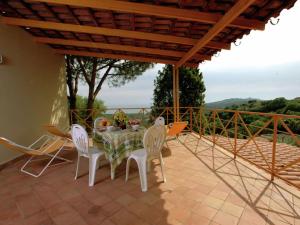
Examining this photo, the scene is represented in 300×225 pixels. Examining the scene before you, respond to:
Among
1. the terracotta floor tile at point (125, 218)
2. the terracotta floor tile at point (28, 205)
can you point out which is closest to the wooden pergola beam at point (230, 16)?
the terracotta floor tile at point (125, 218)

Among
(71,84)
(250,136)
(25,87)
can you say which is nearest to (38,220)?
(25,87)

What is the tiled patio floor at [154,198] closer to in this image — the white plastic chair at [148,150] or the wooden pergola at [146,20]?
the white plastic chair at [148,150]

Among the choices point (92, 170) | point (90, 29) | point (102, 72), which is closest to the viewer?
point (92, 170)

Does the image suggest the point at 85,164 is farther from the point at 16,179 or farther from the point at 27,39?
the point at 27,39

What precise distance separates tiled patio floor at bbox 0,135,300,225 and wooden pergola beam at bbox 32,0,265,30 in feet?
7.31

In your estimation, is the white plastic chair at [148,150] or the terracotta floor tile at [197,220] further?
the white plastic chair at [148,150]

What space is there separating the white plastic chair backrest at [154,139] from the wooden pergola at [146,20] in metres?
1.53

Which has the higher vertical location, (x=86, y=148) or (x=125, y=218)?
(x=86, y=148)

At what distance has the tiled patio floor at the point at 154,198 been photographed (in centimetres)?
196

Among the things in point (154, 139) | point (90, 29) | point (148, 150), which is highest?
point (90, 29)

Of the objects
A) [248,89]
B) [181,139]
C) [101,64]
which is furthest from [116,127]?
[248,89]

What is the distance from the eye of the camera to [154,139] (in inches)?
105

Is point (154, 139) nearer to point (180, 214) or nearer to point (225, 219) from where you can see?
point (180, 214)

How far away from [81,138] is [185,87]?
7563mm
